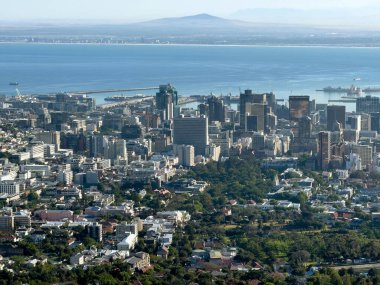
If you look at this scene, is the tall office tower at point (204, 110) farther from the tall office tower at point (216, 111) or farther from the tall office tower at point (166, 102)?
the tall office tower at point (166, 102)

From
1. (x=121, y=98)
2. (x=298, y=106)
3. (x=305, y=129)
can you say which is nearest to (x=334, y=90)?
(x=121, y=98)

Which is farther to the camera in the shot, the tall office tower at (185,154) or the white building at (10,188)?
the tall office tower at (185,154)

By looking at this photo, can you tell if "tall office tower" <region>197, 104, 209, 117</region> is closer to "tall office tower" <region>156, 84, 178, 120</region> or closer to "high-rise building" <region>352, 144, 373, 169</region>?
"tall office tower" <region>156, 84, 178, 120</region>

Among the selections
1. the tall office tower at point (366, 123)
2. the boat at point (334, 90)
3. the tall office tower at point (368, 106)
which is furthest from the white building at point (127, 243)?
the boat at point (334, 90)

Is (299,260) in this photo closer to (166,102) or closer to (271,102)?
(166,102)

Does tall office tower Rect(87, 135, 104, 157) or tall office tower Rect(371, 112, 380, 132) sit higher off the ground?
tall office tower Rect(87, 135, 104, 157)

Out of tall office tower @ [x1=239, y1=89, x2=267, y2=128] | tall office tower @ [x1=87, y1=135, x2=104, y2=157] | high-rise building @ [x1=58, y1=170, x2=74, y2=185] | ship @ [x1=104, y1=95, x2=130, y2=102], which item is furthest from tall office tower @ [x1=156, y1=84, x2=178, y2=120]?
high-rise building @ [x1=58, y1=170, x2=74, y2=185]
